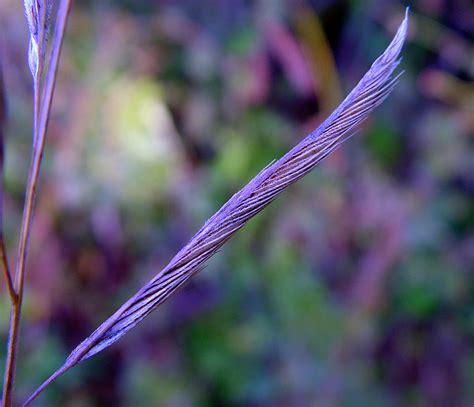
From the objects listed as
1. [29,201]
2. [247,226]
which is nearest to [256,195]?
[29,201]

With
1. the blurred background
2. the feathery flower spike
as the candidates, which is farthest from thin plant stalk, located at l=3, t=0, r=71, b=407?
the blurred background

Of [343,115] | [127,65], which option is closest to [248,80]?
[127,65]

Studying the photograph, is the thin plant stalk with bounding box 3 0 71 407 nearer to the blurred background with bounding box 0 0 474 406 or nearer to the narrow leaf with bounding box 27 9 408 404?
the narrow leaf with bounding box 27 9 408 404

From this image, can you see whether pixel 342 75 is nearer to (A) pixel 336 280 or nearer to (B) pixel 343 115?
(A) pixel 336 280

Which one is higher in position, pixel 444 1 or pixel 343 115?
pixel 343 115

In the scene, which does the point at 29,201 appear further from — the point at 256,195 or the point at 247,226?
the point at 247,226

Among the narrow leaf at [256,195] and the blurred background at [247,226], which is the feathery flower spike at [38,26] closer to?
the narrow leaf at [256,195]

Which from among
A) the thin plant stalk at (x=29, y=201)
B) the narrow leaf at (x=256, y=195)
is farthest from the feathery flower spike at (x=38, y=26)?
the narrow leaf at (x=256, y=195)
